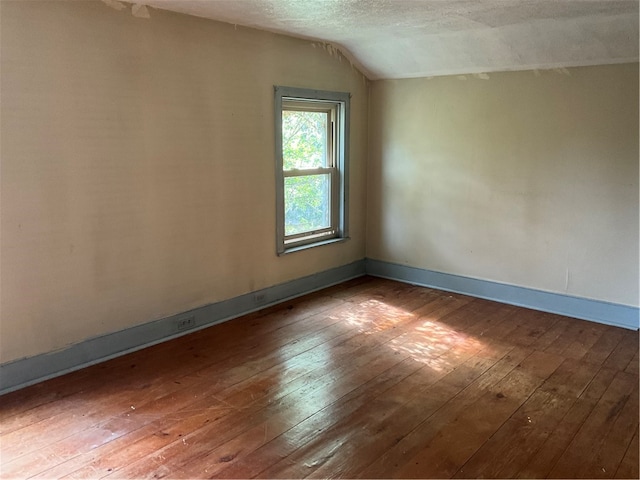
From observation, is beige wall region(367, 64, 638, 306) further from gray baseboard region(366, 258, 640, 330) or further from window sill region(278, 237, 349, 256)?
window sill region(278, 237, 349, 256)

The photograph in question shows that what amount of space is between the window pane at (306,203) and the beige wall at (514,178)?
606 mm

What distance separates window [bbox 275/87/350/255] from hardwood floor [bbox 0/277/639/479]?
1049 millimetres

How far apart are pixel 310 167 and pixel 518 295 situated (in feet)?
7.09

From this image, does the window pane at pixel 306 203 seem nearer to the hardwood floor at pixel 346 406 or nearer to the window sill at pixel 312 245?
the window sill at pixel 312 245

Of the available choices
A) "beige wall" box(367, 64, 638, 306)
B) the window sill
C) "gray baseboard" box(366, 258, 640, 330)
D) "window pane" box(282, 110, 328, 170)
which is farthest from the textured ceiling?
"gray baseboard" box(366, 258, 640, 330)

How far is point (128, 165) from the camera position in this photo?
3.41m

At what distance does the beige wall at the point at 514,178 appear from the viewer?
157 inches

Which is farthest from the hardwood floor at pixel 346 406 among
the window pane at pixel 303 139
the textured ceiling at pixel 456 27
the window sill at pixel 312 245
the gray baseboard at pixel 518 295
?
the textured ceiling at pixel 456 27

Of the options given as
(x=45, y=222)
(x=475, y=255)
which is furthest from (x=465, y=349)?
(x=45, y=222)

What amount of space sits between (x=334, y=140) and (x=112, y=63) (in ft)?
7.48

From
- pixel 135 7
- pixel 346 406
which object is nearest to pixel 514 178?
pixel 346 406

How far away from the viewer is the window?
451 cm

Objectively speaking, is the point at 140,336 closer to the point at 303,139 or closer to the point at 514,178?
the point at 303,139

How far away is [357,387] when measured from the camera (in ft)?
10.2
